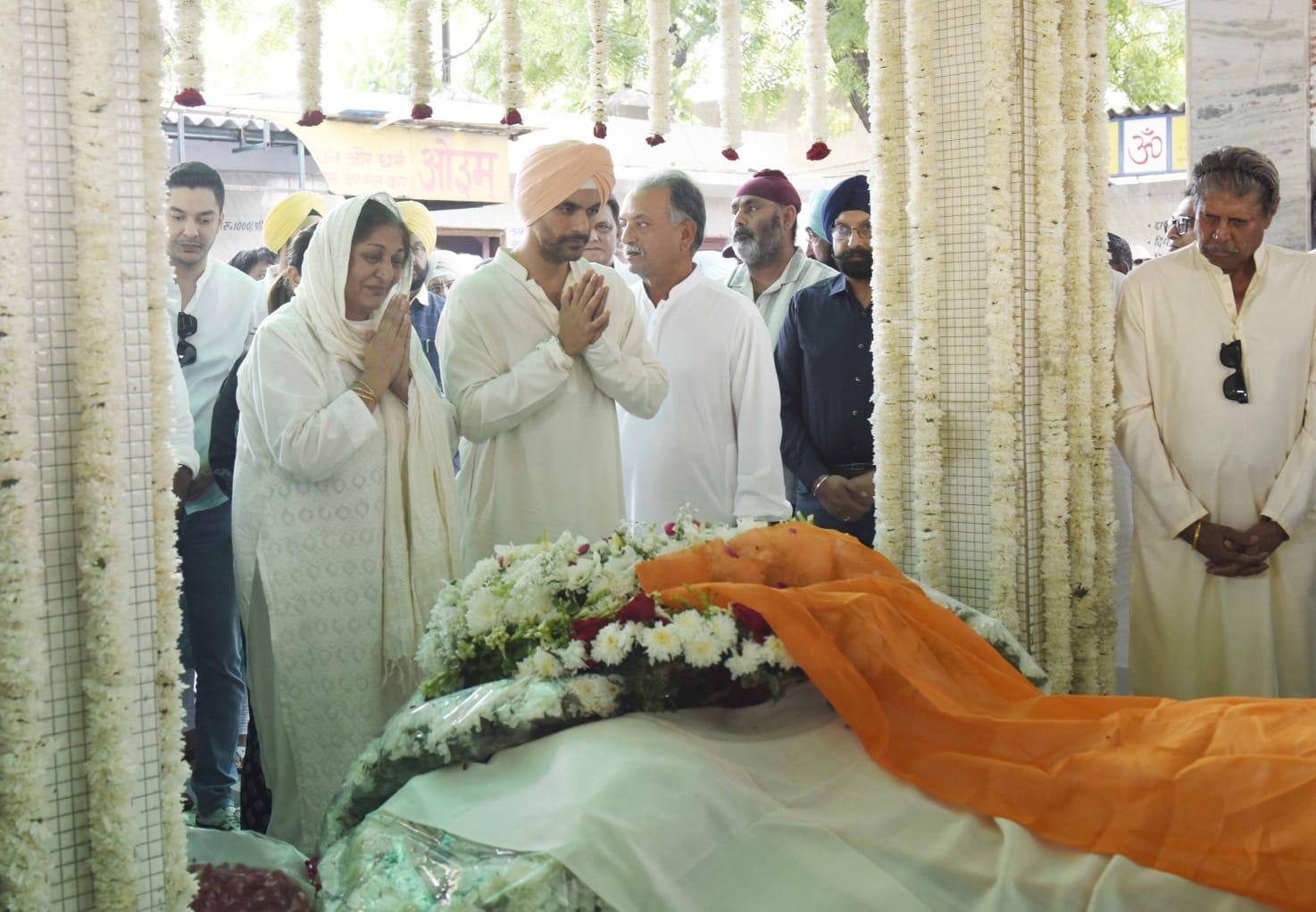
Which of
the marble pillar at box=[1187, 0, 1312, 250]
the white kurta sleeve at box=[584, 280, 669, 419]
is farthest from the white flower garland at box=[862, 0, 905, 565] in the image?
the marble pillar at box=[1187, 0, 1312, 250]

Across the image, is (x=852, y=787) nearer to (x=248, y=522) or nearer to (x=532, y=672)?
(x=532, y=672)

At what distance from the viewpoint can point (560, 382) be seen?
12.4 ft

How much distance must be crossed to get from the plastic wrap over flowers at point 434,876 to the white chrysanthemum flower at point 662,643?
0.48 metres

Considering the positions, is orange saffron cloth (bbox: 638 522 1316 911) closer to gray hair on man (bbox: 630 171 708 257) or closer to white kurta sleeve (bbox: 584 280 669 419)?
white kurta sleeve (bbox: 584 280 669 419)

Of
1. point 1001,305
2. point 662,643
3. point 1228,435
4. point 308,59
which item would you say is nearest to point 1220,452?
point 1228,435

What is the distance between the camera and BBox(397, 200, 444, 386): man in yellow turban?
4996mm

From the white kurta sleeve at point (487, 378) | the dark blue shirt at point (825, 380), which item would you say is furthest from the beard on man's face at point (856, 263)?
the white kurta sleeve at point (487, 378)

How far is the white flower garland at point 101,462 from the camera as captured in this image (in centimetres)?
199

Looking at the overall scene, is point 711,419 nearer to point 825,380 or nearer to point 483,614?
point 825,380

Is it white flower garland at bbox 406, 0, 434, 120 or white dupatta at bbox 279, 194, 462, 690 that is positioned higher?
white flower garland at bbox 406, 0, 434, 120

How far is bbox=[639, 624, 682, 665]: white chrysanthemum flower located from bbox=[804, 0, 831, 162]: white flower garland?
7.83 ft

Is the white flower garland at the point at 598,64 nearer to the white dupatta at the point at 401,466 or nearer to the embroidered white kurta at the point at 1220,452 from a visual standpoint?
the white dupatta at the point at 401,466

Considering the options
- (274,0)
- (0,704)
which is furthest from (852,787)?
(274,0)

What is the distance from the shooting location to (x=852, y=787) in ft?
7.57
